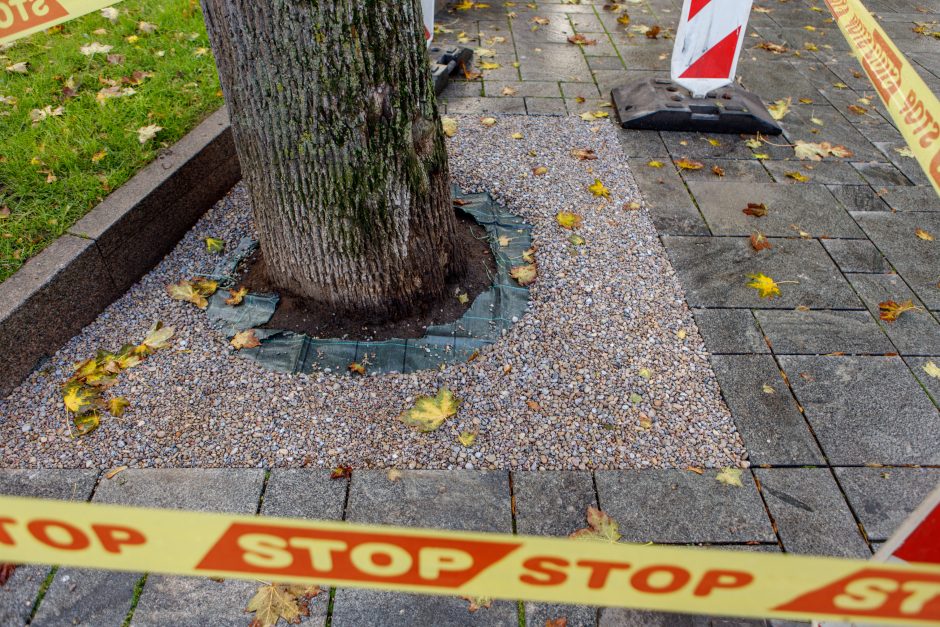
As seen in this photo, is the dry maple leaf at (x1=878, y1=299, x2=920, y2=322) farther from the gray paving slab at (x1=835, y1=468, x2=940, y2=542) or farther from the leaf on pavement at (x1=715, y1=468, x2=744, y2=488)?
the leaf on pavement at (x1=715, y1=468, x2=744, y2=488)

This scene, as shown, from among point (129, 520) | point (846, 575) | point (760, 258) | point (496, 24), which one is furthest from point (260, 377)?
point (496, 24)

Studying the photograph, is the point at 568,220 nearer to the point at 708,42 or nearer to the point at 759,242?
the point at 759,242

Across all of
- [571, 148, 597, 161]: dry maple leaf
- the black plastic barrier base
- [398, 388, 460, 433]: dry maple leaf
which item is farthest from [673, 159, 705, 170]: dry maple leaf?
[398, 388, 460, 433]: dry maple leaf

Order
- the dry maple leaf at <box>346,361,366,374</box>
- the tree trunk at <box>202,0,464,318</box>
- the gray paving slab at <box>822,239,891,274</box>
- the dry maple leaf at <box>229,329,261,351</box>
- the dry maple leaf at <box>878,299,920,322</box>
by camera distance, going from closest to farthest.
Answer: the tree trunk at <box>202,0,464,318</box> < the dry maple leaf at <box>346,361,366,374</box> < the dry maple leaf at <box>229,329,261,351</box> < the dry maple leaf at <box>878,299,920,322</box> < the gray paving slab at <box>822,239,891,274</box>

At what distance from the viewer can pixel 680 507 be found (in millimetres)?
2402

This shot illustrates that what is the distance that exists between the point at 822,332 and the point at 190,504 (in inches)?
121

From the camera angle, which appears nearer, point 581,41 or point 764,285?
point 764,285

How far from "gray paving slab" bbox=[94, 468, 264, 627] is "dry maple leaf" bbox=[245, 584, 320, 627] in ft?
0.14

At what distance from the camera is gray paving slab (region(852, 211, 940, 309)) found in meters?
3.49

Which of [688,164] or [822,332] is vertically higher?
[688,164]

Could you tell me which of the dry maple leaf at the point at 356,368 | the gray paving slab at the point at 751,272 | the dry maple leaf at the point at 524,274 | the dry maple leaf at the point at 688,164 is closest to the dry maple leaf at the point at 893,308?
the gray paving slab at the point at 751,272

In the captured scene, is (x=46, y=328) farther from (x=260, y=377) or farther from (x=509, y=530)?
(x=509, y=530)

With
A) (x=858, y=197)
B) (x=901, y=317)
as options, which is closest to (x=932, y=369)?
(x=901, y=317)

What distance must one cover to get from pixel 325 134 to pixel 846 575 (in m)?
2.22
